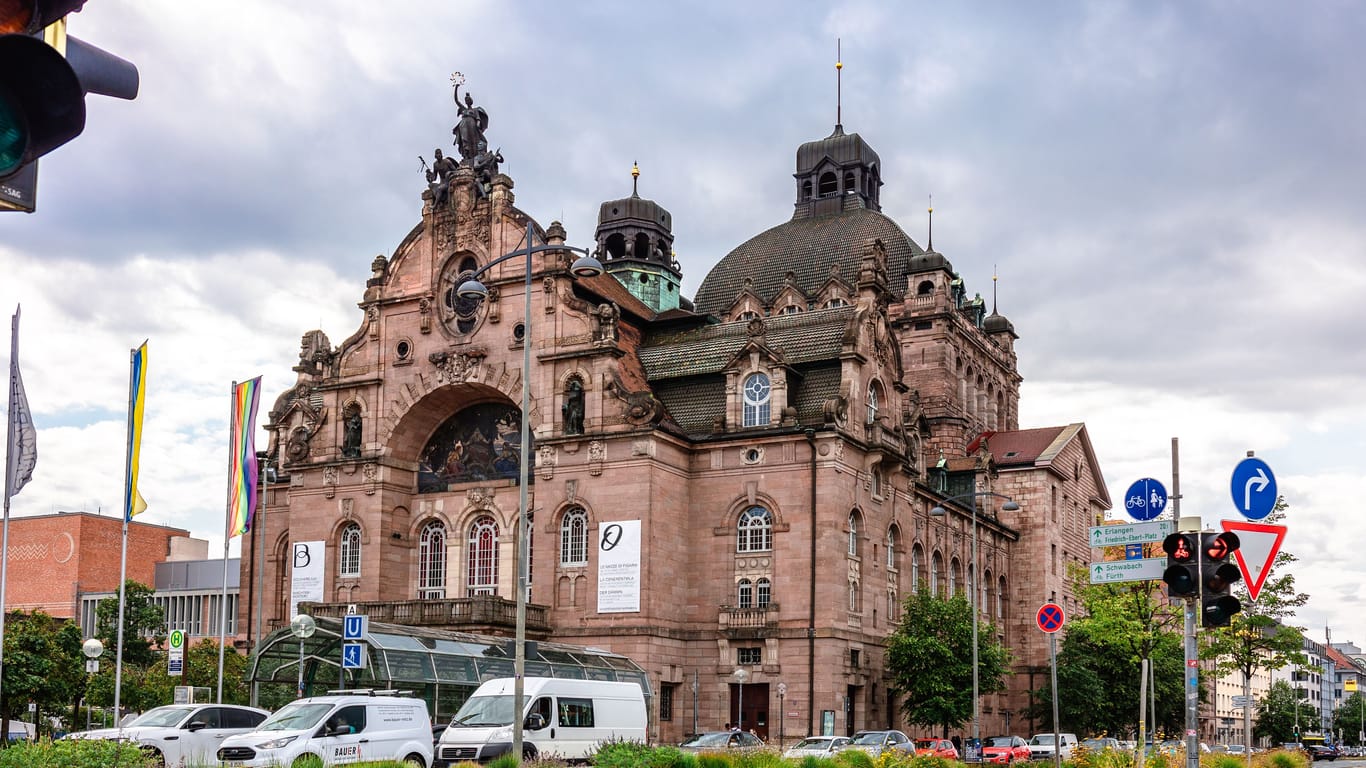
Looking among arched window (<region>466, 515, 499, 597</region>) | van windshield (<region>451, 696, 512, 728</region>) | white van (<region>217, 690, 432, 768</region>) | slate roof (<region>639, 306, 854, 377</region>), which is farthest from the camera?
arched window (<region>466, 515, 499, 597</region>)

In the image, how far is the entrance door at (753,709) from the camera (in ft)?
188

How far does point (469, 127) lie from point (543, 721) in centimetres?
4082

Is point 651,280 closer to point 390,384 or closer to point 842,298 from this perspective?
point 842,298

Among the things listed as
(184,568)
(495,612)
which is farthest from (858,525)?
(184,568)

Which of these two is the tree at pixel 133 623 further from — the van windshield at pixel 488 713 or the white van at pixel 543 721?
the van windshield at pixel 488 713

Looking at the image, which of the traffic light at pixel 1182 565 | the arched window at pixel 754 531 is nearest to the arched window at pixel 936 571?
the arched window at pixel 754 531

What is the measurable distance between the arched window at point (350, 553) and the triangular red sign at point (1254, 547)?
164 ft

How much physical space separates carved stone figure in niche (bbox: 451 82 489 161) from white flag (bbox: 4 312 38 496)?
3407cm

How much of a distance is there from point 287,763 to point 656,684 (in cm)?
3192

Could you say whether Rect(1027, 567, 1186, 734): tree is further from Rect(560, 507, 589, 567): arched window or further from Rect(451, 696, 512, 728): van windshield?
Rect(451, 696, 512, 728): van windshield

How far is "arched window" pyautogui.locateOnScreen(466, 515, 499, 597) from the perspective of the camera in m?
63.6

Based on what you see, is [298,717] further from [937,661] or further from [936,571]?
[936,571]

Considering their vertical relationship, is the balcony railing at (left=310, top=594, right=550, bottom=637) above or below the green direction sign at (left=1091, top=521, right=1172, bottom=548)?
below

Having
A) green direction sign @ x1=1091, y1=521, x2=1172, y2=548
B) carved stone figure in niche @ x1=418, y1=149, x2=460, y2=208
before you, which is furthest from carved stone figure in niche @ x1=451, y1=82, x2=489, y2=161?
green direction sign @ x1=1091, y1=521, x2=1172, y2=548
